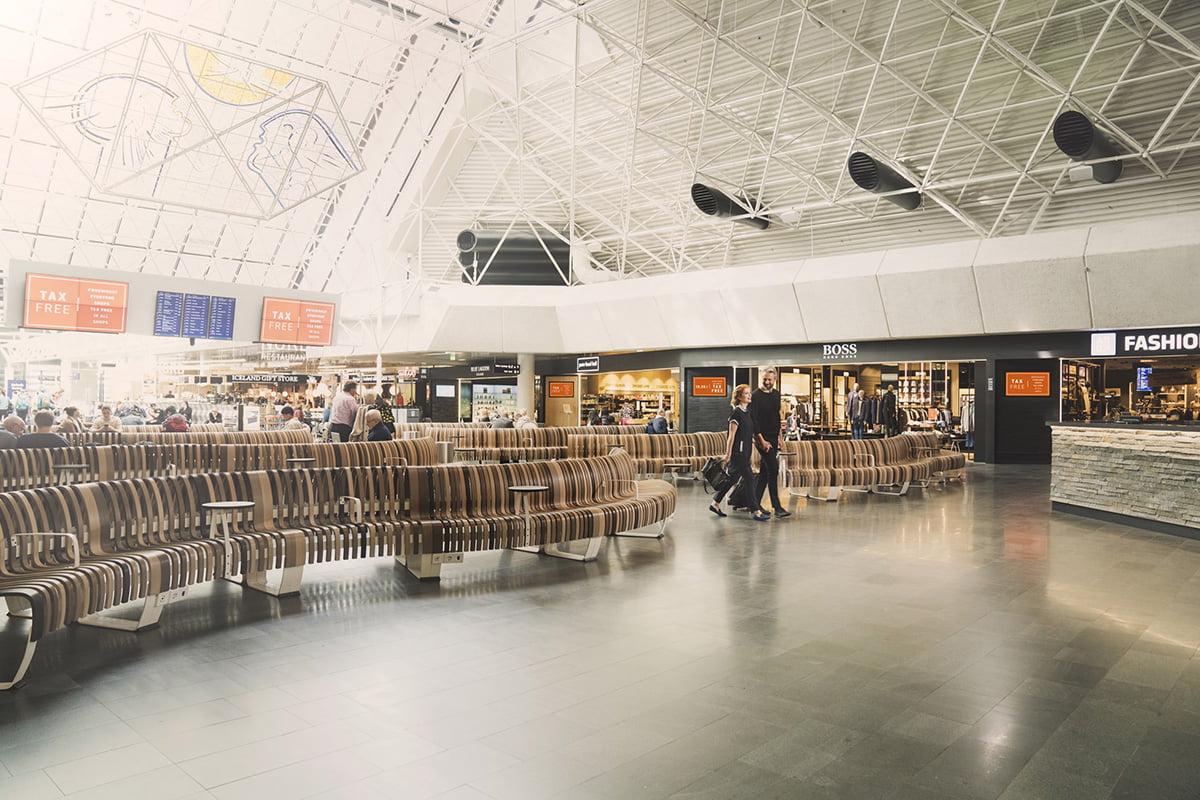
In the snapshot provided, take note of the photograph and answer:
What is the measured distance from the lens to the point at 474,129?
77.5ft

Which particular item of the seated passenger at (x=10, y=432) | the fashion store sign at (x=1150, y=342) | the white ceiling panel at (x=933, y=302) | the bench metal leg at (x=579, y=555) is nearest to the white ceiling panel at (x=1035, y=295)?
the white ceiling panel at (x=933, y=302)

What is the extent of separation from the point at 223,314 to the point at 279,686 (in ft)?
57.7

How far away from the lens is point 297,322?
68.7 feet

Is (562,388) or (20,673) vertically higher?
(562,388)

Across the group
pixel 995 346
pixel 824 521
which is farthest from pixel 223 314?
pixel 995 346

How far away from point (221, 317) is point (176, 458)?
352 inches

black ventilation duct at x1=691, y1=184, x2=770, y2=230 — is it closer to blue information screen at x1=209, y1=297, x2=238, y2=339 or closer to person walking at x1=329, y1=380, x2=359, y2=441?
person walking at x1=329, y1=380, x2=359, y2=441

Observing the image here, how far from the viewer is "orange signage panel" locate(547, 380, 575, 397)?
30.1 metres

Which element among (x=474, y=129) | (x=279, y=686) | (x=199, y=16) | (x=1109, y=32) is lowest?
(x=279, y=686)

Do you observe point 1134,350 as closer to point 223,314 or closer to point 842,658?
point 842,658

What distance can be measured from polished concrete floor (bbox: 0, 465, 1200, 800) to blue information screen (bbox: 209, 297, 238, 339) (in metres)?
14.4

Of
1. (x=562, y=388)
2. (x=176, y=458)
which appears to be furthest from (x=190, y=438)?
(x=562, y=388)

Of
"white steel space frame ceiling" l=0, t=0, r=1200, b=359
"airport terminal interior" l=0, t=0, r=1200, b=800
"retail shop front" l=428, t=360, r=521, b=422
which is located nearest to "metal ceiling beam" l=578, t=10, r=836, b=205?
"white steel space frame ceiling" l=0, t=0, r=1200, b=359

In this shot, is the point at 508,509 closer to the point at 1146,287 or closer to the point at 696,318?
the point at 1146,287
